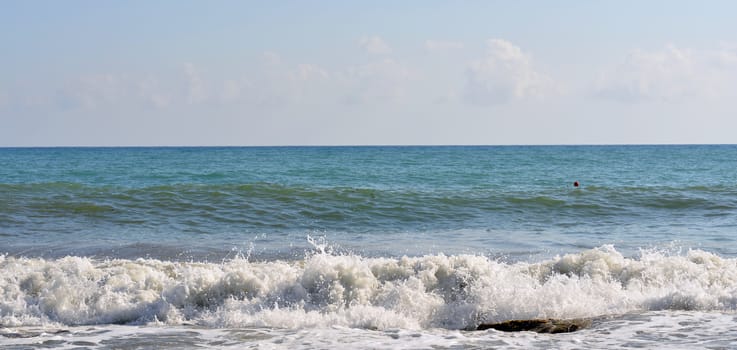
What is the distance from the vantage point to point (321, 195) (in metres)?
21.8

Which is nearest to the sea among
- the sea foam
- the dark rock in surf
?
the sea foam

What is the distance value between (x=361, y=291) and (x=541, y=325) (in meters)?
2.45

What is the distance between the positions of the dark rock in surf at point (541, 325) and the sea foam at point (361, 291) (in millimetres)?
407

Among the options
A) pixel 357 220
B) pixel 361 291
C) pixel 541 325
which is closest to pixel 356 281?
pixel 361 291

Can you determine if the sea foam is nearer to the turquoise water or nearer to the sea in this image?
the sea

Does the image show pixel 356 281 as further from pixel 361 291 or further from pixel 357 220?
pixel 357 220

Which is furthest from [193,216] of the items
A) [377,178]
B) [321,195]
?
[377,178]

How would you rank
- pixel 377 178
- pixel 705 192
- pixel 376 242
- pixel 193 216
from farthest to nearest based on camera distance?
1. pixel 377 178
2. pixel 705 192
3. pixel 193 216
4. pixel 376 242

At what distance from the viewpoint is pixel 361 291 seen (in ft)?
31.6

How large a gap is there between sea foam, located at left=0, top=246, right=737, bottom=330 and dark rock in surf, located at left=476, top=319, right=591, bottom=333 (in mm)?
407

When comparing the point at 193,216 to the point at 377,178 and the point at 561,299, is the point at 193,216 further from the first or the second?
the point at 377,178

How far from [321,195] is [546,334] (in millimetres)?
14278

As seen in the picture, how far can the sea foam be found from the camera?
8.91m

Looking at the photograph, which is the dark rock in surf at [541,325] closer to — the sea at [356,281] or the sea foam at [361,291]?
the sea at [356,281]
